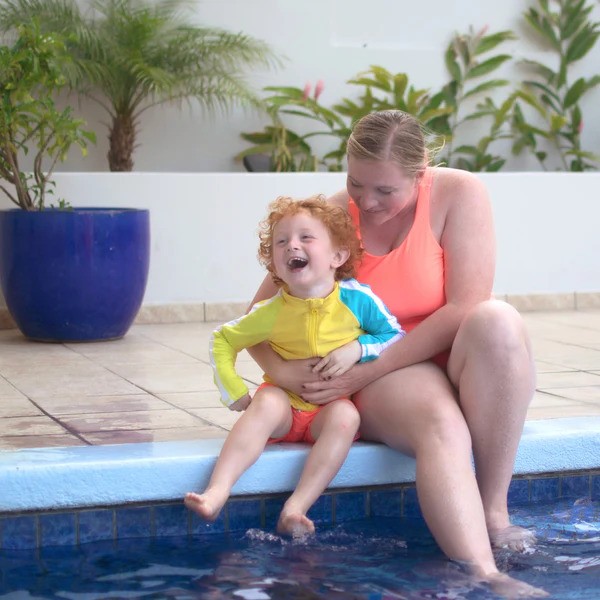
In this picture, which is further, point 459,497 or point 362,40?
point 362,40

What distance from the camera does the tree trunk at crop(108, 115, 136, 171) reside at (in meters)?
8.11

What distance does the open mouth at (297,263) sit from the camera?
10.9 feet

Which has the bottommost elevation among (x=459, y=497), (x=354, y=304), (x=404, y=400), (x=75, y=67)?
(x=459, y=497)

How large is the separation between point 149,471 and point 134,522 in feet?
0.54

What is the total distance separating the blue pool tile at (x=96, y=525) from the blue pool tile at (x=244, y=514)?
1.17ft

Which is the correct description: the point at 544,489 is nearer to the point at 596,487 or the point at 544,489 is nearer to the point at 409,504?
the point at 596,487

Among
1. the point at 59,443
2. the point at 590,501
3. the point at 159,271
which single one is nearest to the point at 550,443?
the point at 590,501

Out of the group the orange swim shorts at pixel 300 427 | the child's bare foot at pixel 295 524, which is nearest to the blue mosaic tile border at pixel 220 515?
the orange swim shorts at pixel 300 427

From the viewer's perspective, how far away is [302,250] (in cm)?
332

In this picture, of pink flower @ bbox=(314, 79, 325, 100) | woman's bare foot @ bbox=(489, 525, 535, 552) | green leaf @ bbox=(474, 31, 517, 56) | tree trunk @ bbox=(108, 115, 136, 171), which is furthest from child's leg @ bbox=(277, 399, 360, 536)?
green leaf @ bbox=(474, 31, 517, 56)

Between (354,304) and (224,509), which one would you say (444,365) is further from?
(224,509)

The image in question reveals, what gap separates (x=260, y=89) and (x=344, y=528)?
5613mm

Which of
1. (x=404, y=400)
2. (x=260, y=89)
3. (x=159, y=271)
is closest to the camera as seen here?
(x=404, y=400)

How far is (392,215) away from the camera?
3.44 m
